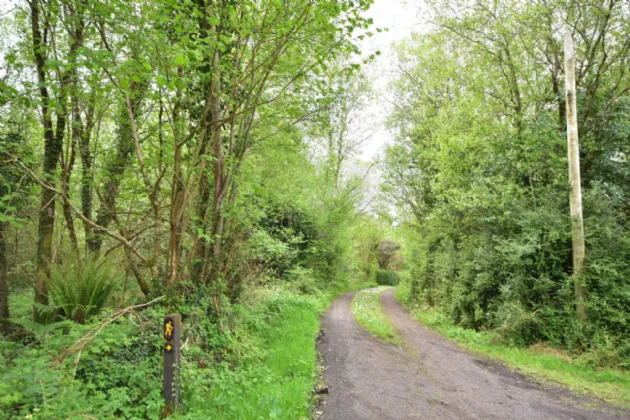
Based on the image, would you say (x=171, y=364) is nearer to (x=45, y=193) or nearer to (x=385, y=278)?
(x=45, y=193)

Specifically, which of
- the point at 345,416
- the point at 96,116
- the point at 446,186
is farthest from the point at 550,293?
the point at 96,116

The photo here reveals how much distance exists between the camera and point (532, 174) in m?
9.82

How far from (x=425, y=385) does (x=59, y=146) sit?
760 centimetres

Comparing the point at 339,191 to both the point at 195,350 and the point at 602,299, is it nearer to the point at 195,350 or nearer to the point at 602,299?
the point at 602,299

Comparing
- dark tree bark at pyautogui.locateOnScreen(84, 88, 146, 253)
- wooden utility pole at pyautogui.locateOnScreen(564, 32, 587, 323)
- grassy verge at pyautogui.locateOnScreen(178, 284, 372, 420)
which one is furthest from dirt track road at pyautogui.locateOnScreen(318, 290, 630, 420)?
dark tree bark at pyautogui.locateOnScreen(84, 88, 146, 253)

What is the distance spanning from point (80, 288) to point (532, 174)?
11346 millimetres

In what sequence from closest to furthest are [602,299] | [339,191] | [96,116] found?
[96,116]
[602,299]
[339,191]

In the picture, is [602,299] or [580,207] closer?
[602,299]

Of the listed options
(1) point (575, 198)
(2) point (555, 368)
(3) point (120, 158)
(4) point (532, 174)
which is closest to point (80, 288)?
(3) point (120, 158)

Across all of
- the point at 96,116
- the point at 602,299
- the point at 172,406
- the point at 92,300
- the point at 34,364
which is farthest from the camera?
the point at 602,299

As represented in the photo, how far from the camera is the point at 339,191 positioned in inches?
708

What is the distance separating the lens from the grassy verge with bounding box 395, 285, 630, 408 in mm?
5648

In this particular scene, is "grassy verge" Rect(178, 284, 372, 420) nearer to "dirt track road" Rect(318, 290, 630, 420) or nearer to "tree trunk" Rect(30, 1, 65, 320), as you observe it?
"dirt track road" Rect(318, 290, 630, 420)

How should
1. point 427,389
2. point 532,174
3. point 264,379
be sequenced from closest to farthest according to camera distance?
1. point 264,379
2. point 427,389
3. point 532,174
